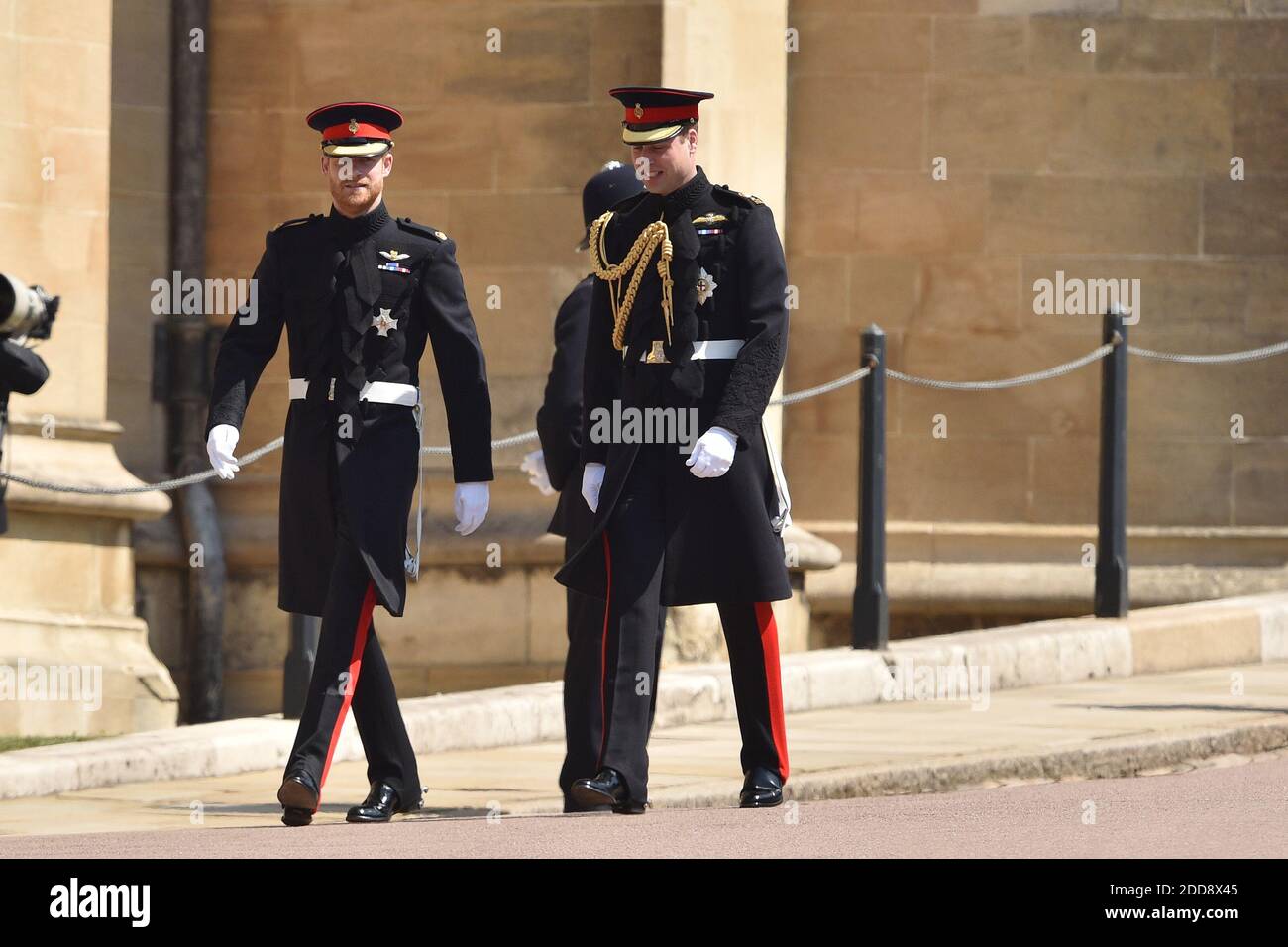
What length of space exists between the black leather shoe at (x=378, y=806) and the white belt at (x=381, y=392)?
97cm

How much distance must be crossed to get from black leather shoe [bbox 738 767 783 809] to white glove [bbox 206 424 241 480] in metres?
1.52

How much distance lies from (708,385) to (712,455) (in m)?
0.27

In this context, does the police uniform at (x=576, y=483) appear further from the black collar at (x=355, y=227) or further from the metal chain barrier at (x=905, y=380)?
the metal chain barrier at (x=905, y=380)

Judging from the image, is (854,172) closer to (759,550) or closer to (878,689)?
(878,689)

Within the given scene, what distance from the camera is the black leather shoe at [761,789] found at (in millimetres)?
6980

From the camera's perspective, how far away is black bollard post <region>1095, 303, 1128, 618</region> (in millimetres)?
11109

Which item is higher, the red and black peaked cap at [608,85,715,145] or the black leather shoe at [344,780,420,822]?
the red and black peaked cap at [608,85,715,145]

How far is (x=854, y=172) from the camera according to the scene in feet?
41.8

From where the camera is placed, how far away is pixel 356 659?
699 centimetres

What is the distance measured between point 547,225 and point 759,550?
470 centimetres

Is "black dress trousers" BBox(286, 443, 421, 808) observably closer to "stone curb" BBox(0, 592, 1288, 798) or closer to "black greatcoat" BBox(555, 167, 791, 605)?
"black greatcoat" BBox(555, 167, 791, 605)

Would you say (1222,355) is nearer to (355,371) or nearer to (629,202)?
(629,202)

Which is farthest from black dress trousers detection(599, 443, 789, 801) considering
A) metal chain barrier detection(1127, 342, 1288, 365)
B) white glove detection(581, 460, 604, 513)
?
metal chain barrier detection(1127, 342, 1288, 365)

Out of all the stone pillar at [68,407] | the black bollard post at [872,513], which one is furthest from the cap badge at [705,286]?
the stone pillar at [68,407]
